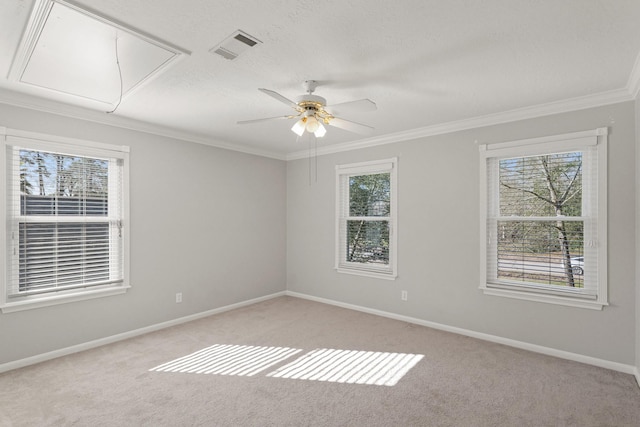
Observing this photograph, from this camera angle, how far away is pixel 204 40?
204cm

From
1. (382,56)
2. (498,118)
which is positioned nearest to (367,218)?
(498,118)

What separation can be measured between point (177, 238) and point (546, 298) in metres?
4.18

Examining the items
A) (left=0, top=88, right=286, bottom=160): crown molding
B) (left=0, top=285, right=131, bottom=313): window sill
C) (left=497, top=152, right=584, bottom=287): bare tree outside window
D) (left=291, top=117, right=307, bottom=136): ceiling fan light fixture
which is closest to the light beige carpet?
(left=0, top=285, right=131, bottom=313): window sill

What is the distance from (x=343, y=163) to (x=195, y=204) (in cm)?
217

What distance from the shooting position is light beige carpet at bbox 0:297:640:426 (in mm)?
2238

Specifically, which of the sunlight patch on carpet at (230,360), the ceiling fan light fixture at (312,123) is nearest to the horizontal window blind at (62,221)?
the sunlight patch on carpet at (230,360)

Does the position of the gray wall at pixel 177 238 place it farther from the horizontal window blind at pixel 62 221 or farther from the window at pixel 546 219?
the window at pixel 546 219

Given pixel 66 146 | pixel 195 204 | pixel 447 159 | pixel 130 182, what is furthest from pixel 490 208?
pixel 66 146

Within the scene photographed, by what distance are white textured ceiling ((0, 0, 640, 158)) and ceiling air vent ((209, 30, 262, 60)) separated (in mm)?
42

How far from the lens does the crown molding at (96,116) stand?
9.56 feet

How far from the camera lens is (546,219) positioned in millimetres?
3295

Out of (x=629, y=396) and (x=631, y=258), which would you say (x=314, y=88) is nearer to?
(x=631, y=258)

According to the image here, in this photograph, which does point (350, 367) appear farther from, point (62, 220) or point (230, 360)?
point (62, 220)

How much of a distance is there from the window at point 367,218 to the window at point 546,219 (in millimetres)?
1196
